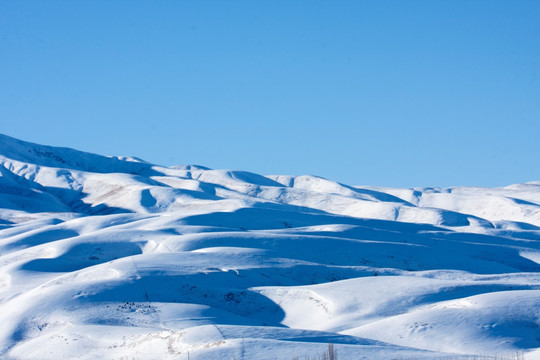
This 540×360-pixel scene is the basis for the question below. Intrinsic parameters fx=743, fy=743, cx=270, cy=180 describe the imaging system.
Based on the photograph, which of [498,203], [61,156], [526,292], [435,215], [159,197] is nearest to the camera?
[526,292]

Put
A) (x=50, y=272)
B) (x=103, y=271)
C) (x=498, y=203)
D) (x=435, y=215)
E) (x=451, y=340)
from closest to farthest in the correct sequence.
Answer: (x=451, y=340) → (x=103, y=271) → (x=50, y=272) → (x=435, y=215) → (x=498, y=203)

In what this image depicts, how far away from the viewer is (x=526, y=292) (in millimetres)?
28531

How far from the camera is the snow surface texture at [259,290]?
73.7 feet

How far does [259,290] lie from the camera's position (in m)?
34.4

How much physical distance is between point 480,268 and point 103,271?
24.2m

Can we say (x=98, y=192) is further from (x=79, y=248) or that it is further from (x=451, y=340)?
(x=451, y=340)

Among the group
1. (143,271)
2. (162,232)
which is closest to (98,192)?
(162,232)

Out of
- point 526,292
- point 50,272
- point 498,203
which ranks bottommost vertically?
point 50,272

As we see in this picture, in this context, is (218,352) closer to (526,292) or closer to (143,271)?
(526,292)

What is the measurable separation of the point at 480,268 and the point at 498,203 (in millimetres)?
91410

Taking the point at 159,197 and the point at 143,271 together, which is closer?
the point at 143,271

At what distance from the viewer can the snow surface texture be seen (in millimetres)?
22453

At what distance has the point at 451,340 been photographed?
23.2m

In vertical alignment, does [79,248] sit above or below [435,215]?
below
